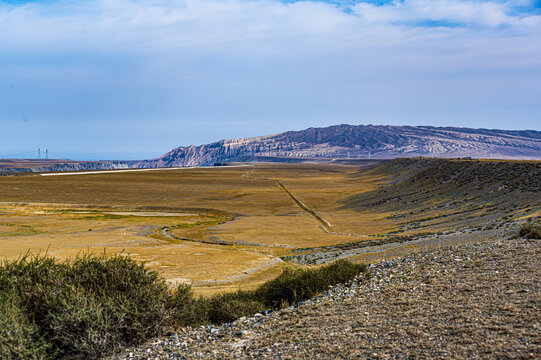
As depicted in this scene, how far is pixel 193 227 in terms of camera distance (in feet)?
160

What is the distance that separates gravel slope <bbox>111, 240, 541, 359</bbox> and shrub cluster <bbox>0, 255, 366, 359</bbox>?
54cm

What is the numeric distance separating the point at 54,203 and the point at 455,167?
204 ft

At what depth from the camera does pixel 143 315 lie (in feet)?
33.9

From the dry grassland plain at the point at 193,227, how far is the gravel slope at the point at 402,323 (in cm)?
904

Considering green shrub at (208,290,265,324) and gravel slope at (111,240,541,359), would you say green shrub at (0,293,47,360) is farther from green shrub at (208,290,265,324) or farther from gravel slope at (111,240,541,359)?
green shrub at (208,290,265,324)

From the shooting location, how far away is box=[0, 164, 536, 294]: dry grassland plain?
28062mm

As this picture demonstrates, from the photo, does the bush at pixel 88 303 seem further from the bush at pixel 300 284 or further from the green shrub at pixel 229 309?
the bush at pixel 300 284

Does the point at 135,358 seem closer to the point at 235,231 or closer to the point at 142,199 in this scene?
the point at 235,231

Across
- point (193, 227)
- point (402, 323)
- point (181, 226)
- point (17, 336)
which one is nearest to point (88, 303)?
point (17, 336)

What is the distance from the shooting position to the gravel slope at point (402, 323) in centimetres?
855

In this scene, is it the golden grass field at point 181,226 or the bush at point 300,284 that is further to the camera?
the golden grass field at point 181,226

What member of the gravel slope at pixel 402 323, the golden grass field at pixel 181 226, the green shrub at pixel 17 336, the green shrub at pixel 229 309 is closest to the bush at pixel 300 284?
the gravel slope at pixel 402 323

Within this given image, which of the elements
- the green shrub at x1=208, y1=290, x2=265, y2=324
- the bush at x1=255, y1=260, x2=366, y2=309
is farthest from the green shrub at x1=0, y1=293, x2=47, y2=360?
the bush at x1=255, y1=260, x2=366, y2=309

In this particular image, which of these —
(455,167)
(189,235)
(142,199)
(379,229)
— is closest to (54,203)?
(142,199)
